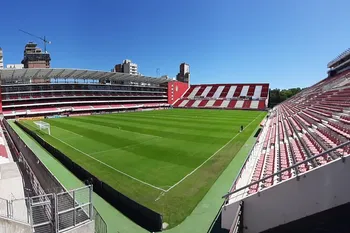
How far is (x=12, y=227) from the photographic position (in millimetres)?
5656

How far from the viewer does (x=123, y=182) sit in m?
11.1

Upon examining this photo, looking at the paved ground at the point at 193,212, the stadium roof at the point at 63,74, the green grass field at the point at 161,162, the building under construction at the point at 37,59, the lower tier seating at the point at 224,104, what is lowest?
the paved ground at the point at 193,212

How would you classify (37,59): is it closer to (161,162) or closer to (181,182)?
(161,162)

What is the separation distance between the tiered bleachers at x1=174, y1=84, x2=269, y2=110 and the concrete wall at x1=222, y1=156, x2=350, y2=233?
2368 inches

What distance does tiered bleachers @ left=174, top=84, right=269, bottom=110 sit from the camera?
2667 inches

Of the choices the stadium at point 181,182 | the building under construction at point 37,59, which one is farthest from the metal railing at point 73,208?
the building under construction at point 37,59

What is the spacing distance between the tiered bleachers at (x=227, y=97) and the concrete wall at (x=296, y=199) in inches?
2368

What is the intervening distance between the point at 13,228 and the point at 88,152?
38.7 feet

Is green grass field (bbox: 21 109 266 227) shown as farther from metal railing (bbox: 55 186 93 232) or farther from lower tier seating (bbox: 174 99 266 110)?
lower tier seating (bbox: 174 99 266 110)

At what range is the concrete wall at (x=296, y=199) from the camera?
5344mm

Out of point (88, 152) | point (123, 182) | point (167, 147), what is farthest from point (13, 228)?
point (167, 147)

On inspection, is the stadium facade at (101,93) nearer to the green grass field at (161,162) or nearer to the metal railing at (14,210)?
the green grass field at (161,162)

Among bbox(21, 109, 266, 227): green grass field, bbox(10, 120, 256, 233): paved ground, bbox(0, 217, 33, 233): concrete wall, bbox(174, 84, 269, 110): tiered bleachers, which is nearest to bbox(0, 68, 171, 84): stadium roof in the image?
bbox(174, 84, 269, 110): tiered bleachers

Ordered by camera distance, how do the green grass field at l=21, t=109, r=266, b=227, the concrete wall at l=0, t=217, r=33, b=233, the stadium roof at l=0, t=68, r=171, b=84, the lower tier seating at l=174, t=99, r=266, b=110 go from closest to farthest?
1. the concrete wall at l=0, t=217, r=33, b=233
2. the green grass field at l=21, t=109, r=266, b=227
3. the stadium roof at l=0, t=68, r=171, b=84
4. the lower tier seating at l=174, t=99, r=266, b=110
